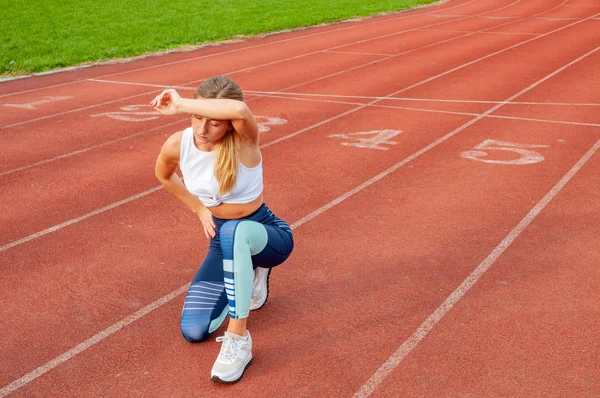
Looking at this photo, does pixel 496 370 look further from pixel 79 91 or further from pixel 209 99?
pixel 79 91

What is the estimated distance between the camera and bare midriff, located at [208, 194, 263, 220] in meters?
4.80

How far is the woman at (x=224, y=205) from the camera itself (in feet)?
14.3

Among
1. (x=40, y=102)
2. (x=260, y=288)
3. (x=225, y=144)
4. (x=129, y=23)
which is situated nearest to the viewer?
(x=225, y=144)

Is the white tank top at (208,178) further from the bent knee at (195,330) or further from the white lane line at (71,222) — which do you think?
the white lane line at (71,222)

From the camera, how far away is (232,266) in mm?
4484

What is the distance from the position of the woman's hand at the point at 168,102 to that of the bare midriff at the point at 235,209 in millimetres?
834

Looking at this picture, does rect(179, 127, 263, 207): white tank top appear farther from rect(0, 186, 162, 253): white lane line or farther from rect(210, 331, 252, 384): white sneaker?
rect(0, 186, 162, 253): white lane line

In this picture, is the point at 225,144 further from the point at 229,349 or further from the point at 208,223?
the point at 229,349

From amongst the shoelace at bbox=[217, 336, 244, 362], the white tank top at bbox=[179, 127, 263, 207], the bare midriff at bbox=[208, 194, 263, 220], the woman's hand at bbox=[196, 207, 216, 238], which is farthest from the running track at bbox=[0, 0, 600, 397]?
the white tank top at bbox=[179, 127, 263, 207]

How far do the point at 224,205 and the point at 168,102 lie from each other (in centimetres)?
85

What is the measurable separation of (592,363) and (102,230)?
14.3ft

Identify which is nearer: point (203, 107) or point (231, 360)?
point (203, 107)

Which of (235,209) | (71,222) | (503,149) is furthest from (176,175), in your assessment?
(503,149)

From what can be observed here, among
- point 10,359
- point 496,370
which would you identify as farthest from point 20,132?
point 496,370
